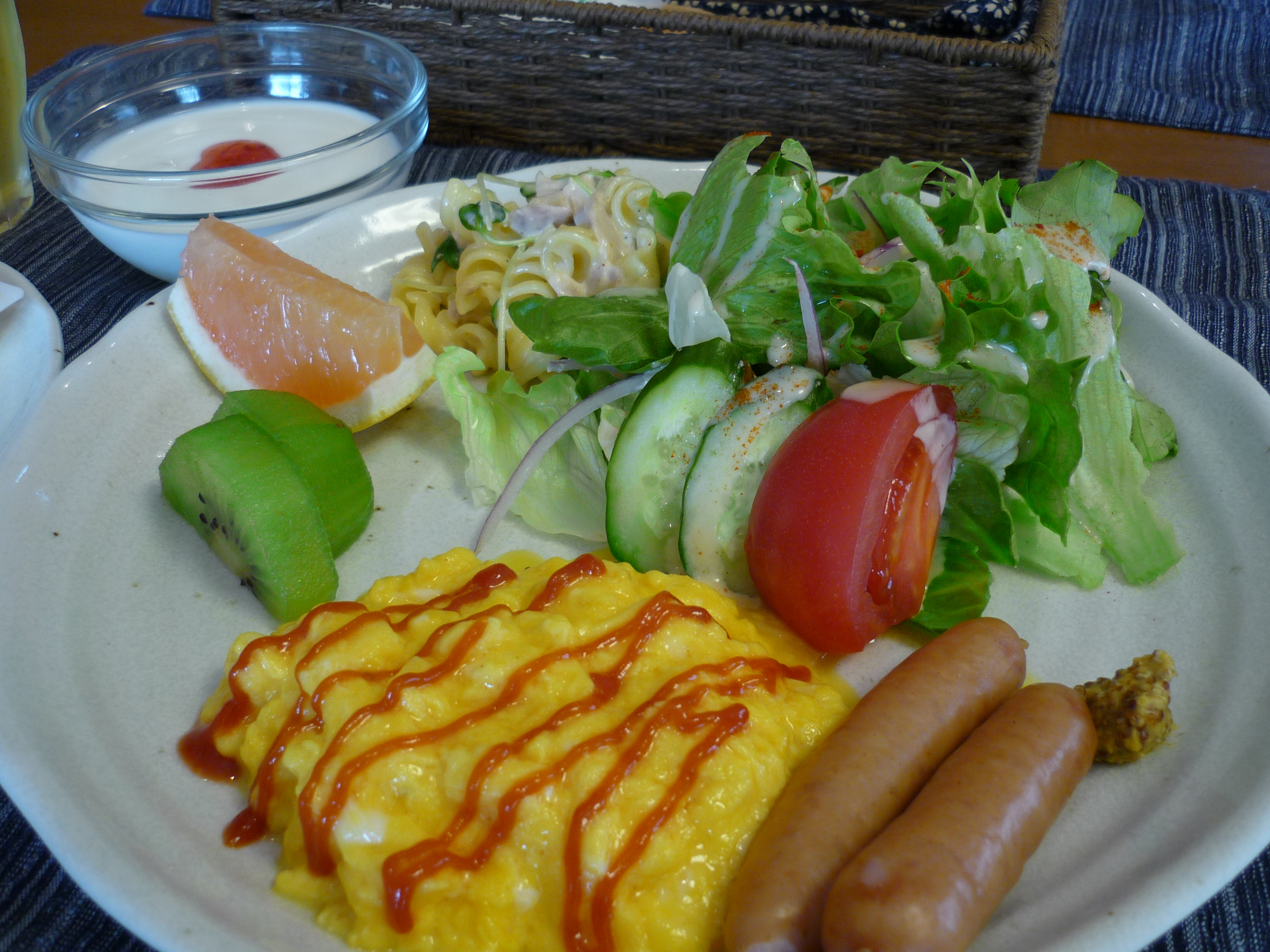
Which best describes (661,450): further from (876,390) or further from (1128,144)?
(1128,144)

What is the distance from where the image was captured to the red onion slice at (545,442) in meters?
2.56

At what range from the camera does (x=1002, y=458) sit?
7.75 feet

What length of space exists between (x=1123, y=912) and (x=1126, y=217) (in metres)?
2.06

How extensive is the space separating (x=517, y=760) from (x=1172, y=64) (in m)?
5.51

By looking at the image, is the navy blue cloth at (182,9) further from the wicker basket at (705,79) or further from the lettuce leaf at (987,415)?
the lettuce leaf at (987,415)

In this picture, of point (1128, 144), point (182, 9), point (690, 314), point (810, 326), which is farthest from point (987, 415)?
point (182, 9)

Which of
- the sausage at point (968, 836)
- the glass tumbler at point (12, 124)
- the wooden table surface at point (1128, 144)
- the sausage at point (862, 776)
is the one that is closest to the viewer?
the sausage at point (968, 836)

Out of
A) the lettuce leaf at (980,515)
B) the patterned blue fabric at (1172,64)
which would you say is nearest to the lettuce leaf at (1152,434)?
the lettuce leaf at (980,515)

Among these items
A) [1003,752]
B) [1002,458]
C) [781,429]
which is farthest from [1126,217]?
[1003,752]

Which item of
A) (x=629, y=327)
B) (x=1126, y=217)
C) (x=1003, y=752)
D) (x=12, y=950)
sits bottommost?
(x=12, y=950)

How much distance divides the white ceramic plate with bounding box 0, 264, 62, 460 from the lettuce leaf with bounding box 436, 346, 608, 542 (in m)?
1.09

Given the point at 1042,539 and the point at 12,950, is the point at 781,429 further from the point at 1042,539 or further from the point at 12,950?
the point at 12,950

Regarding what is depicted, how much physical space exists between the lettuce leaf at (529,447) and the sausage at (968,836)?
1180 millimetres

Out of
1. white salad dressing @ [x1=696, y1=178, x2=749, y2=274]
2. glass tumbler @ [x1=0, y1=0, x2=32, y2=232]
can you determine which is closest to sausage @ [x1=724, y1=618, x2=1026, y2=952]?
white salad dressing @ [x1=696, y1=178, x2=749, y2=274]
